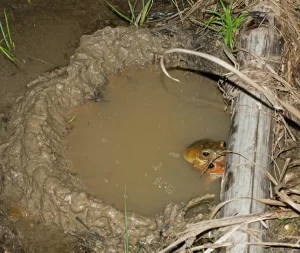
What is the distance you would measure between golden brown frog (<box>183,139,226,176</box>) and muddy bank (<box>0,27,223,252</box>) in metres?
0.43

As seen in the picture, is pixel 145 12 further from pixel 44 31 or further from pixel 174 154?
pixel 174 154

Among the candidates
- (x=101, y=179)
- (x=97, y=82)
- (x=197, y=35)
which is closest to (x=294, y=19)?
(x=197, y=35)

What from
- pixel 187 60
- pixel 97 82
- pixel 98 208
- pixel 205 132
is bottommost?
pixel 98 208

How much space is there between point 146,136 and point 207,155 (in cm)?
49

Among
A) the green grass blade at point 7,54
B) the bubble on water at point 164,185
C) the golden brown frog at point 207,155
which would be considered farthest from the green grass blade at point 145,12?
the bubble on water at point 164,185

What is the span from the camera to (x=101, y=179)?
131 inches

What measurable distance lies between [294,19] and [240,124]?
1113 mm

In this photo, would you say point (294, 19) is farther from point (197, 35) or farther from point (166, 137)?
point (166, 137)

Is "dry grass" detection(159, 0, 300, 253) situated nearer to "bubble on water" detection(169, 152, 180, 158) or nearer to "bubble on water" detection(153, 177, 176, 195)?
"bubble on water" detection(153, 177, 176, 195)

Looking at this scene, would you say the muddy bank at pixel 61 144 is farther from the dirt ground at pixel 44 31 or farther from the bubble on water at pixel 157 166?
the bubble on water at pixel 157 166

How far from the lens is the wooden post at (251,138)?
9.02 feet

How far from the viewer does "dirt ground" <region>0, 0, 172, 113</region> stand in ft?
12.1

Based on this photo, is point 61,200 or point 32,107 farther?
point 32,107

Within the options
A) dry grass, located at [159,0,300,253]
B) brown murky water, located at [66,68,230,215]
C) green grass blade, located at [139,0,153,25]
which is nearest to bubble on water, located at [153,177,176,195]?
brown murky water, located at [66,68,230,215]
